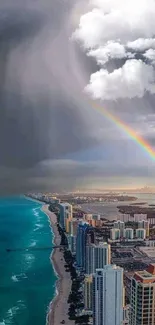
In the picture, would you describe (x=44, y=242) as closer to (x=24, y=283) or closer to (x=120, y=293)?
(x=24, y=283)

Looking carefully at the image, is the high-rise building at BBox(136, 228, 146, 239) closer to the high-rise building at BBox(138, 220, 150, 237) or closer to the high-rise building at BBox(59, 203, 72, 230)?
the high-rise building at BBox(138, 220, 150, 237)

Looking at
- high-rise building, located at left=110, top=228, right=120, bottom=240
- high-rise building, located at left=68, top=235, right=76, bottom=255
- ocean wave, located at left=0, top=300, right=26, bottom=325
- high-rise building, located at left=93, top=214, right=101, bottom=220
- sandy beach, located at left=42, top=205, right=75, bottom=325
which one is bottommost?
ocean wave, located at left=0, top=300, right=26, bottom=325


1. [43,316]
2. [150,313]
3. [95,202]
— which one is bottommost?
[43,316]

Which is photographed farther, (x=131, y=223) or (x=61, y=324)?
(x=131, y=223)

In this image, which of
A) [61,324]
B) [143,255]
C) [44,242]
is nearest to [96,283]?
[61,324]

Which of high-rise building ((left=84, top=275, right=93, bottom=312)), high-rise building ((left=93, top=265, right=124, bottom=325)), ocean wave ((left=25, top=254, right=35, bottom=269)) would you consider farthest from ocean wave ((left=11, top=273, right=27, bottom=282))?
high-rise building ((left=93, top=265, right=124, bottom=325))

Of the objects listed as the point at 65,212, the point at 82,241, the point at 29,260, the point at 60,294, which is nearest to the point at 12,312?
the point at 60,294

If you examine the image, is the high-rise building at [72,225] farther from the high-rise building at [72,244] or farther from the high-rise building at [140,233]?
the high-rise building at [140,233]

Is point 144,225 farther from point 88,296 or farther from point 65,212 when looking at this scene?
point 88,296
